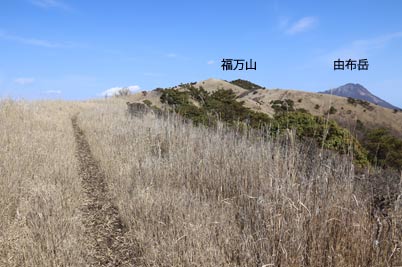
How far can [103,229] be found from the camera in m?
4.02

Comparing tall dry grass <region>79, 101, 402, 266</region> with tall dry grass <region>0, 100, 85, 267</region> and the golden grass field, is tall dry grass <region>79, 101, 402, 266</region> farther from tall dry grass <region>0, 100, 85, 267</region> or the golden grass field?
tall dry grass <region>0, 100, 85, 267</region>

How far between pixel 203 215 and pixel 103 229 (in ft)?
4.24

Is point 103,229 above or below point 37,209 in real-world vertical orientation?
below

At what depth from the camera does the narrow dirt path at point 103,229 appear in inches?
132

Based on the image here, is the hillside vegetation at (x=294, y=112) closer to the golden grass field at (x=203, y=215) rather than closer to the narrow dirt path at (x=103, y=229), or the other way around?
the golden grass field at (x=203, y=215)

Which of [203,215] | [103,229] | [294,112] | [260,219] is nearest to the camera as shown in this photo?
[260,219]

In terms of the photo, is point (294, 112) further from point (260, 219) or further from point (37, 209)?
point (37, 209)

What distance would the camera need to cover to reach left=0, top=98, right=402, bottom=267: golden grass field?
9.18 ft

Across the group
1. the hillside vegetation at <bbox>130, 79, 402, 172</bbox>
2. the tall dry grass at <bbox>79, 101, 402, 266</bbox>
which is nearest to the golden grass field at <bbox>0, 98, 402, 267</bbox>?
the tall dry grass at <bbox>79, 101, 402, 266</bbox>

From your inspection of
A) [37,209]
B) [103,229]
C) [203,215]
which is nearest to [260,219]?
[203,215]

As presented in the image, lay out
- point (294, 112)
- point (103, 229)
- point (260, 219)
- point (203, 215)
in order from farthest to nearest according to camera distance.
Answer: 1. point (294, 112)
2. point (103, 229)
3. point (203, 215)
4. point (260, 219)

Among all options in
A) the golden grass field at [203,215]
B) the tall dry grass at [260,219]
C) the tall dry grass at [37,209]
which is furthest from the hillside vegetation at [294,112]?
the tall dry grass at [37,209]

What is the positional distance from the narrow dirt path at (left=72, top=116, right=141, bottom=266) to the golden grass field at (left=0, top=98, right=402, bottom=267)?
2cm

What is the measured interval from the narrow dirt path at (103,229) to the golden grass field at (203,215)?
0.02 metres
